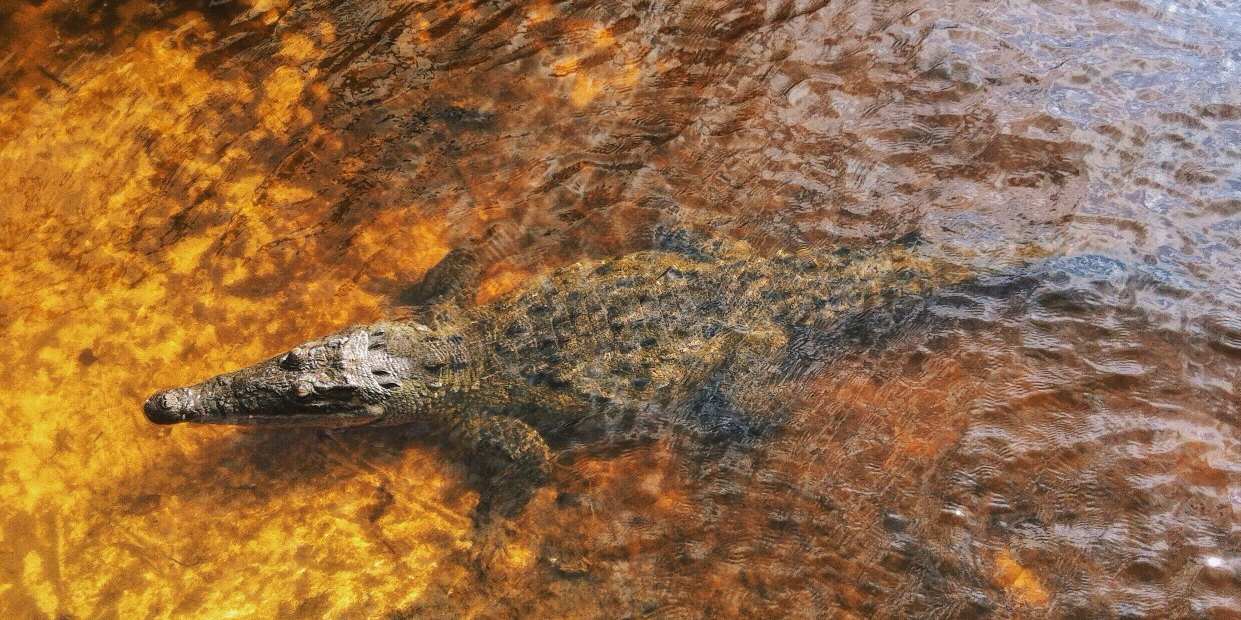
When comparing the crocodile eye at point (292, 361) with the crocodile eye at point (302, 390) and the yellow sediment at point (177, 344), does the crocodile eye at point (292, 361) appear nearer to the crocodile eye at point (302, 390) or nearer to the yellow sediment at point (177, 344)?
the crocodile eye at point (302, 390)

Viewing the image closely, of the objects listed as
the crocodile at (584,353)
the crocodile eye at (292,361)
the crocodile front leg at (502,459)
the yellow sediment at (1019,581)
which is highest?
the crocodile eye at (292,361)

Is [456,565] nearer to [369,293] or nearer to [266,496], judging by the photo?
[266,496]

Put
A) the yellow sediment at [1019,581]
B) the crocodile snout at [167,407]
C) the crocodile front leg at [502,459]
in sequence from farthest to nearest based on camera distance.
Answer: the crocodile front leg at [502,459] < the crocodile snout at [167,407] < the yellow sediment at [1019,581]

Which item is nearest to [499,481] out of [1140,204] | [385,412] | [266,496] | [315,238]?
[385,412]

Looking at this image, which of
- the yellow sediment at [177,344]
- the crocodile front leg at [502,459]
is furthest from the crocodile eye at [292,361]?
the crocodile front leg at [502,459]

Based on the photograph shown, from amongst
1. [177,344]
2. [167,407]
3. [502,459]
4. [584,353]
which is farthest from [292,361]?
[584,353]

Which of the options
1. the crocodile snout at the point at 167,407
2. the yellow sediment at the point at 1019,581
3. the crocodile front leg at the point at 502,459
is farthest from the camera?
the crocodile front leg at the point at 502,459

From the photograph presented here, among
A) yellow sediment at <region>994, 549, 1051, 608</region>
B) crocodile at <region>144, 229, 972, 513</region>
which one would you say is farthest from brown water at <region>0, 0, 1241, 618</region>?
crocodile at <region>144, 229, 972, 513</region>

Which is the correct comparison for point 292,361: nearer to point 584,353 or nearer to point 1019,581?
point 584,353
